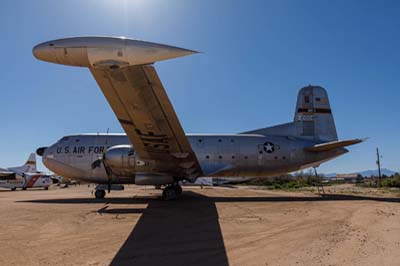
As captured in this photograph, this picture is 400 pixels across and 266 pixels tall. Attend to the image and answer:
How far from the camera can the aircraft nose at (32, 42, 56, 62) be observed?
7.61 m

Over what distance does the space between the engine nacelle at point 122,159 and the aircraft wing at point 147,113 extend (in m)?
1.40

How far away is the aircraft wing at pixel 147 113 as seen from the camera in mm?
Answer: 9586

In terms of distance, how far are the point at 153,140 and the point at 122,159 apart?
3.91 meters

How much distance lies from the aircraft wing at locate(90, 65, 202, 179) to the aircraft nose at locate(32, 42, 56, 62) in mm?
1351

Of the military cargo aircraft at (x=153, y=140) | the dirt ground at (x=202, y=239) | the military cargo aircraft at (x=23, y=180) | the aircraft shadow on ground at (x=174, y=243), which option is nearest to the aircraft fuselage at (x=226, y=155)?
the military cargo aircraft at (x=153, y=140)

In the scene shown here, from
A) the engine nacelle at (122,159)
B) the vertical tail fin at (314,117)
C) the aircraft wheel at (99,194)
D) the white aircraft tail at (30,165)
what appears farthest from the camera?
the white aircraft tail at (30,165)

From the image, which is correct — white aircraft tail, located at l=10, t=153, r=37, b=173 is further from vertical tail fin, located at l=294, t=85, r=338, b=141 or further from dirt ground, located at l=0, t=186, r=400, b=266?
vertical tail fin, located at l=294, t=85, r=338, b=141

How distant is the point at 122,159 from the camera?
16.6 meters

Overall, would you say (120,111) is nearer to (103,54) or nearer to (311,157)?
(103,54)

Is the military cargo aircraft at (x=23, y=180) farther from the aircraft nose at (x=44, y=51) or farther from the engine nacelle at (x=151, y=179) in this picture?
the aircraft nose at (x=44, y=51)

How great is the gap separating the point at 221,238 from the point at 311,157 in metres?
14.2

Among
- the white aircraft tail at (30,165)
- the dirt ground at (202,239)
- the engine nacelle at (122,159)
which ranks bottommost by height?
the dirt ground at (202,239)

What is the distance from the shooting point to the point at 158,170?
16844 millimetres

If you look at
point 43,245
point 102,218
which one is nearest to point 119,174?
point 102,218
